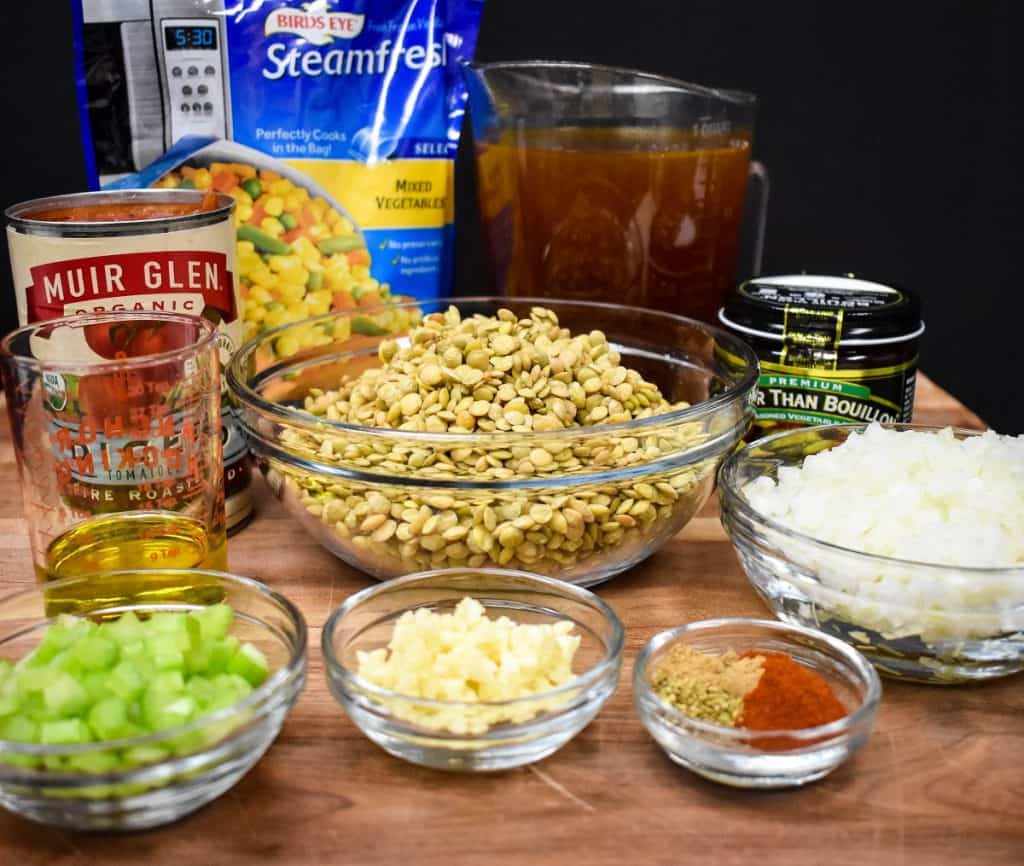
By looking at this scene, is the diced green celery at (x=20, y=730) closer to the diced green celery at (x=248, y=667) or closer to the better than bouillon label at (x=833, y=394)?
the diced green celery at (x=248, y=667)

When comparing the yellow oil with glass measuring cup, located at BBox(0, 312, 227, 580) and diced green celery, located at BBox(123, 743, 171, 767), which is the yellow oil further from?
diced green celery, located at BBox(123, 743, 171, 767)

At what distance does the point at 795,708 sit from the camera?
0.84 meters

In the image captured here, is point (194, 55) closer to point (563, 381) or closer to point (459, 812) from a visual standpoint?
point (563, 381)

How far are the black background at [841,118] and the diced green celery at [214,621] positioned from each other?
50.7 inches

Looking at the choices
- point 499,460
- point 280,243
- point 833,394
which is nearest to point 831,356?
point 833,394

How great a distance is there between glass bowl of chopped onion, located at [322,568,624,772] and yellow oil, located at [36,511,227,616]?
0.15 m

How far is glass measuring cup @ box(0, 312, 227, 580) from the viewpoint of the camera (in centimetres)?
98

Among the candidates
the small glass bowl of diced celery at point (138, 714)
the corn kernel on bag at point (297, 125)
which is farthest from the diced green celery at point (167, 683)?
the corn kernel on bag at point (297, 125)

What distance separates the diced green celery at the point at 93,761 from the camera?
2.38 ft

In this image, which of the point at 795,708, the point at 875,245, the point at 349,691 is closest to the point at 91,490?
the point at 349,691

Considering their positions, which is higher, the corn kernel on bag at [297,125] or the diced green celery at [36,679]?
the corn kernel on bag at [297,125]

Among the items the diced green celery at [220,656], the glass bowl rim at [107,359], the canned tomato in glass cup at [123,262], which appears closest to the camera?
the diced green celery at [220,656]

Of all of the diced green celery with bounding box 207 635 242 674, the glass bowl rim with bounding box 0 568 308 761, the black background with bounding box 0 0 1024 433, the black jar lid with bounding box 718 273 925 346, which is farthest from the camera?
the black background with bounding box 0 0 1024 433

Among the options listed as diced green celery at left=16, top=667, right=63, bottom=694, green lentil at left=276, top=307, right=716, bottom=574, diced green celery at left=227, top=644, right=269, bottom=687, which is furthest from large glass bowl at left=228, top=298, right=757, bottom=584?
diced green celery at left=16, top=667, right=63, bottom=694
